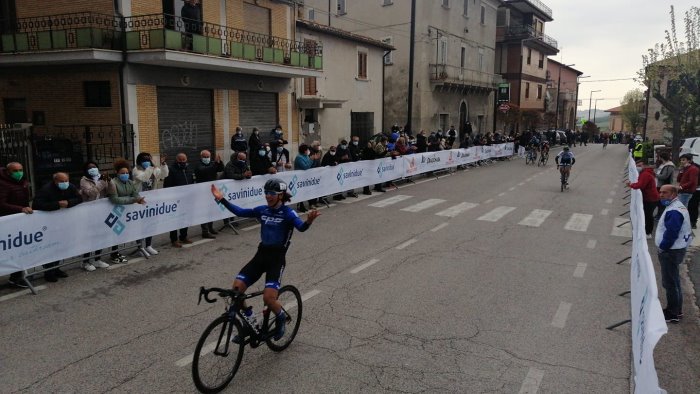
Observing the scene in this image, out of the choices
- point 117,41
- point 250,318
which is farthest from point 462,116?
point 250,318

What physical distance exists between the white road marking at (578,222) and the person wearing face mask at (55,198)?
11012 millimetres

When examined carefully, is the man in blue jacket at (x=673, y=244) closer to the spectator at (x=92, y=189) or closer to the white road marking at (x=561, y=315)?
the white road marking at (x=561, y=315)

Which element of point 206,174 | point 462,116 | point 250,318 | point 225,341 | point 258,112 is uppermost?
point 462,116

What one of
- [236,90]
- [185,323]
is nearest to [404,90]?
[236,90]

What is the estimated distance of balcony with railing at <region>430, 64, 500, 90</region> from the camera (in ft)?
119

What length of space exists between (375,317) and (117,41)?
13.7 meters

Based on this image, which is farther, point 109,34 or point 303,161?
point 109,34

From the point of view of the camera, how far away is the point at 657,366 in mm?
5938

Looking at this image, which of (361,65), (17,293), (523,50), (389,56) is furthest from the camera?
(523,50)

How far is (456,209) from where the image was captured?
603 inches

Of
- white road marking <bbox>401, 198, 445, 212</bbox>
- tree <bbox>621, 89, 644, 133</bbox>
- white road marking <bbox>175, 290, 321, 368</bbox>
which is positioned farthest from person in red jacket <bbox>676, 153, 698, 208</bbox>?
tree <bbox>621, 89, 644, 133</bbox>

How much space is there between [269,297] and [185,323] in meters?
1.93

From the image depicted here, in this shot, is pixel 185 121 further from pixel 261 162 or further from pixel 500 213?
pixel 500 213

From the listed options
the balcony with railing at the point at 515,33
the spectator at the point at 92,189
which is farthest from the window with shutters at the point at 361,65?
the balcony with railing at the point at 515,33
